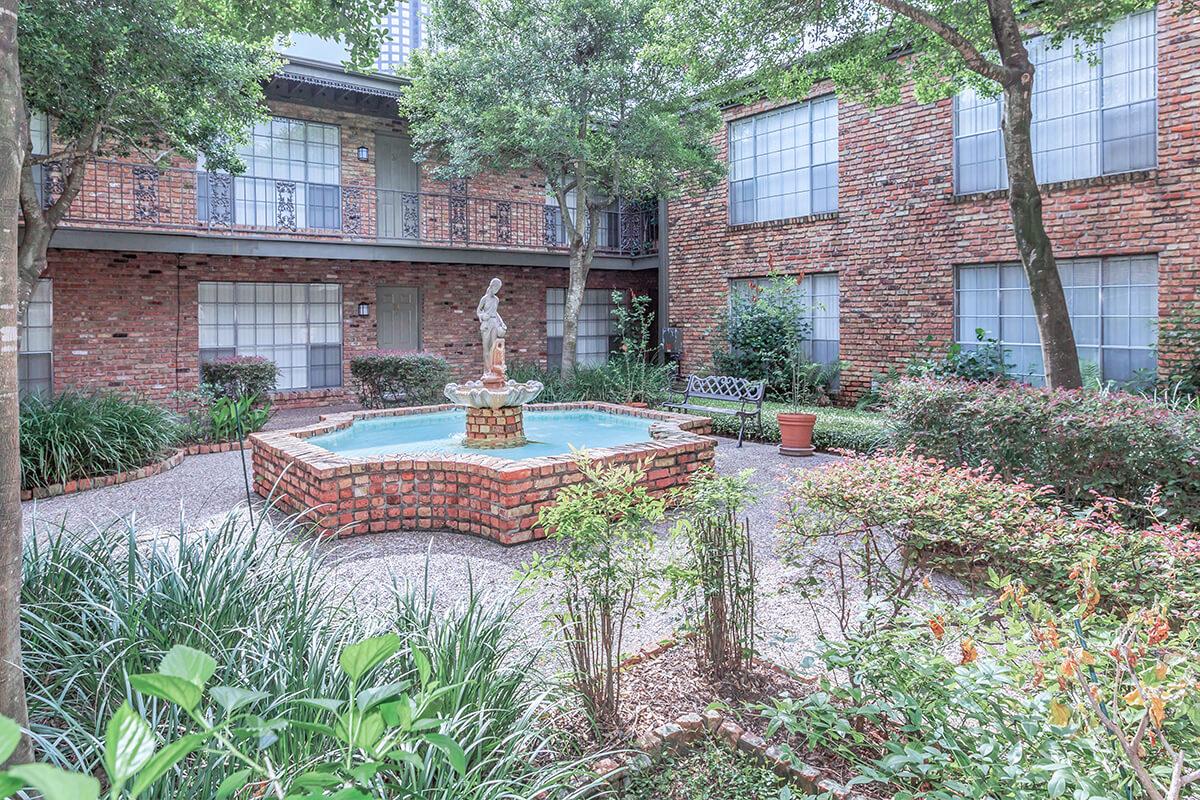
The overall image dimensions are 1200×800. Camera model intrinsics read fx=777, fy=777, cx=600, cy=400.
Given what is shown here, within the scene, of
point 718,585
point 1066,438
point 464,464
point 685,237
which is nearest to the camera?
point 718,585

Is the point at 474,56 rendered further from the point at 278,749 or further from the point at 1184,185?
the point at 278,749

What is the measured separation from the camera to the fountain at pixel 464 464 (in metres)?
6.05

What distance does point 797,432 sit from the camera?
10.1 m

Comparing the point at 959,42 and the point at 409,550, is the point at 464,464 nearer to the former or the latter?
the point at 409,550

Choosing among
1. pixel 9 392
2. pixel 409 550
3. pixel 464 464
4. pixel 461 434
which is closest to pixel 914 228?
pixel 461 434

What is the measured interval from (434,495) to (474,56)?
28.2 feet

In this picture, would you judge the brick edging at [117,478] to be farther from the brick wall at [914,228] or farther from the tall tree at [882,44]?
the brick wall at [914,228]

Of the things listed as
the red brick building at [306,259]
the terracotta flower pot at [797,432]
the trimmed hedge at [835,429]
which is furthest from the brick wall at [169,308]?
the terracotta flower pot at [797,432]

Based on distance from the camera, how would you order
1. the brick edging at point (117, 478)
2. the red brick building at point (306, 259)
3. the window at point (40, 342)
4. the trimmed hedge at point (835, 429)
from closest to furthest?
the brick edging at point (117, 478), the trimmed hedge at point (835, 429), the window at point (40, 342), the red brick building at point (306, 259)

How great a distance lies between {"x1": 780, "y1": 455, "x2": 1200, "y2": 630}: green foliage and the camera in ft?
11.4

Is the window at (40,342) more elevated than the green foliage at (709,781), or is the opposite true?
the window at (40,342)

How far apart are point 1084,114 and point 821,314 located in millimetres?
5069

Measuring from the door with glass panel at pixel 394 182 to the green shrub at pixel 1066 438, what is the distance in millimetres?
12323

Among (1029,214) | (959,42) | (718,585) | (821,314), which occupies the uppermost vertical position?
(959,42)
